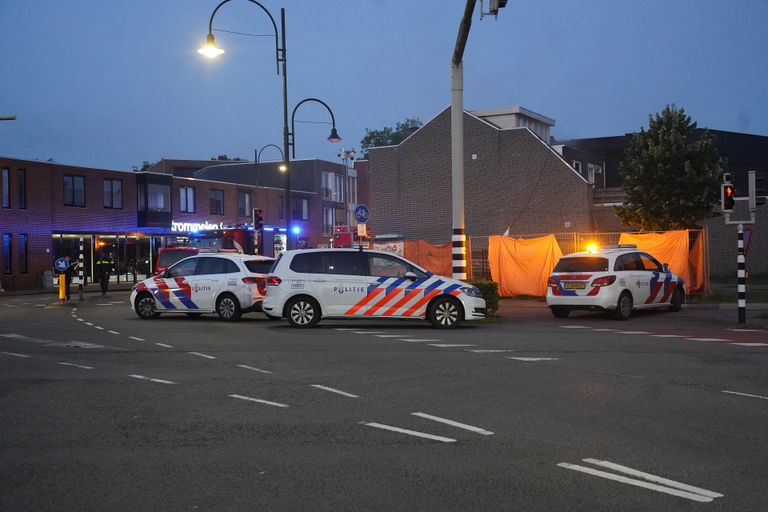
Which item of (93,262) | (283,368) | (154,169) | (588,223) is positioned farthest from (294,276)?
(154,169)

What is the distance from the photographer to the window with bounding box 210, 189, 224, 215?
58062mm

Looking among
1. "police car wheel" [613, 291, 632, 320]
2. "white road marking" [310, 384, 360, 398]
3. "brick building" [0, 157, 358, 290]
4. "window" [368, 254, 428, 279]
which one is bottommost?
"white road marking" [310, 384, 360, 398]

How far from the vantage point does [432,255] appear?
3008cm

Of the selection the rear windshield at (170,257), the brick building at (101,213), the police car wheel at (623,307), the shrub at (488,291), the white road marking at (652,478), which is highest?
the brick building at (101,213)

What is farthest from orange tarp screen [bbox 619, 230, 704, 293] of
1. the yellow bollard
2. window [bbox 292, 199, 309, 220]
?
window [bbox 292, 199, 309, 220]

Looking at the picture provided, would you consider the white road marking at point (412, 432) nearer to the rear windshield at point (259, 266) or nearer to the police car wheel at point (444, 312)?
the police car wheel at point (444, 312)

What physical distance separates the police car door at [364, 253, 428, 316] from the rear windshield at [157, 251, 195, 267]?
41.9 feet

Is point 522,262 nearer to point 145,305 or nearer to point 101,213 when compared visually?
point 145,305

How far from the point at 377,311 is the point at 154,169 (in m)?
→ 72.3

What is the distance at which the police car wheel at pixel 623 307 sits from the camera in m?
19.4

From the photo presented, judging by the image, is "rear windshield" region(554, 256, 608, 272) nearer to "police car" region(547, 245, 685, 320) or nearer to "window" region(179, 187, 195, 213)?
"police car" region(547, 245, 685, 320)

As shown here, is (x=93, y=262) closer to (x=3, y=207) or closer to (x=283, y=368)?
(x=3, y=207)

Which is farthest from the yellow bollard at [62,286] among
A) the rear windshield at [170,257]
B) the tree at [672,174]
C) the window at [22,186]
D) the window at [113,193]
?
the tree at [672,174]

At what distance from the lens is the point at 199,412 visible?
8.15 m
